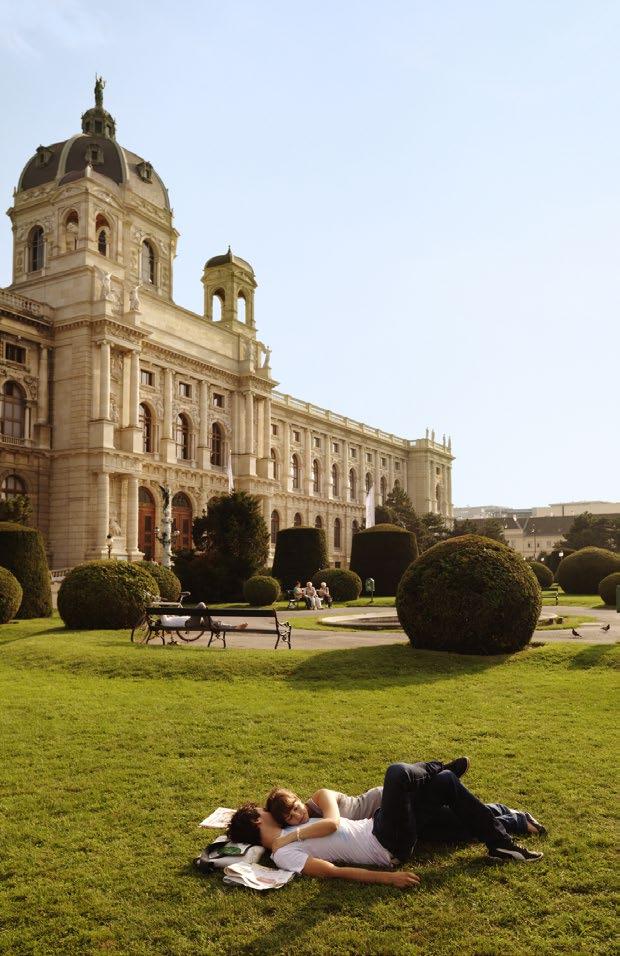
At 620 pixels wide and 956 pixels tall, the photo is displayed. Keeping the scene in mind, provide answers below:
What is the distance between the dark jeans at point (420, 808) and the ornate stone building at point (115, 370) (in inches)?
1326

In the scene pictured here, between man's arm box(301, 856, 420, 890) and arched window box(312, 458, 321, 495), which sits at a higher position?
arched window box(312, 458, 321, 495)

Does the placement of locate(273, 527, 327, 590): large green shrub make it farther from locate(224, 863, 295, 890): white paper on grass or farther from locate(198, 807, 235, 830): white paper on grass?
locate(224, 863, 295, 890): white paper on grass

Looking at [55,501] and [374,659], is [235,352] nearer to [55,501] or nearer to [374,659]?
[55,501]

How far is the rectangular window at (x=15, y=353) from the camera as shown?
37438mm

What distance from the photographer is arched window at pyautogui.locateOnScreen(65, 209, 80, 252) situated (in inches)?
1722

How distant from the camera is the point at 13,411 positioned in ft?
124

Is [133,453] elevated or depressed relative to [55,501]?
elevated

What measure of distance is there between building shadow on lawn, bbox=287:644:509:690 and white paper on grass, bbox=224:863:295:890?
5864 millimetres

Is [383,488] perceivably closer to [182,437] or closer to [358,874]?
[182,437]

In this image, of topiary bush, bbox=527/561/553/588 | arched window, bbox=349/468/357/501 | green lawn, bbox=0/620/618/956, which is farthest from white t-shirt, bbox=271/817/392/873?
arched window, bbox=349/468/357/501

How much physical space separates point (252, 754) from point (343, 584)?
25.1 m

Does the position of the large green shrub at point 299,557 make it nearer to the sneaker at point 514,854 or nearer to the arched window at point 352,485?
the sneaker at point 514,854

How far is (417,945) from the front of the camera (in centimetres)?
383

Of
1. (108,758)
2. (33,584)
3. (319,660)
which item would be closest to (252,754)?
(108,758)
